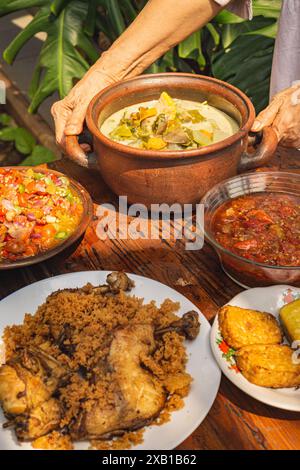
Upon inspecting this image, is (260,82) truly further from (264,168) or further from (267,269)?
(267,269)

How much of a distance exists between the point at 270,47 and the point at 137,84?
6.35 ft

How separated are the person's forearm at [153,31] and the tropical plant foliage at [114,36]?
4.40ft

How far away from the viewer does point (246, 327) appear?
1476mm

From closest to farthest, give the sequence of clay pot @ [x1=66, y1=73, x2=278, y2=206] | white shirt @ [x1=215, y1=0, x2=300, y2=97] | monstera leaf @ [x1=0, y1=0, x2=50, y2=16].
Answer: clay pot @ [x1=66, y1=73, x2=278, y2=206], white shirt @ [x1=215, y1=0, x2=300, y2=97], monstera leaf @ [x1=0, y1=0, x2=50, y2=16]

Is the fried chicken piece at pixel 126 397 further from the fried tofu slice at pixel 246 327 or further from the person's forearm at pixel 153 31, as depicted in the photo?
the person's forearm at pixel 153 31

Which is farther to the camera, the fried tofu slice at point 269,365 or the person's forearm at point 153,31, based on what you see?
the person's forearm at point 153,31

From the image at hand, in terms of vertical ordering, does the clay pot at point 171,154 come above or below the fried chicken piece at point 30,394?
above

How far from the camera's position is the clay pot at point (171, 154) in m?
1.86

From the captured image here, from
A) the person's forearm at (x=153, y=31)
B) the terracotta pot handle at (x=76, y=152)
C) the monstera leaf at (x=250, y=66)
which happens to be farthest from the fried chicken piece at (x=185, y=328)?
the monstera leaf at (x=250, y=66)

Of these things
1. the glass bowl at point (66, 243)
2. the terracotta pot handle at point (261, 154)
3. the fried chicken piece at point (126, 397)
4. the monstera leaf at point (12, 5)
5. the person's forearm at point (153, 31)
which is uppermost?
the person's forearm at point (153, 31)

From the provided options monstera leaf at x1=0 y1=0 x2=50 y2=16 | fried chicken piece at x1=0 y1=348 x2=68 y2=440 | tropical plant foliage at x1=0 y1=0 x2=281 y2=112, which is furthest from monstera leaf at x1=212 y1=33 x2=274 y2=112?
fried chicken piece at x1=0 y1=348 x2=68 y2=440

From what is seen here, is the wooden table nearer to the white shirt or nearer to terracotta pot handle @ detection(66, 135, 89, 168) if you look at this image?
terracotta pot handle @ detection(66, 135, 89, 168)

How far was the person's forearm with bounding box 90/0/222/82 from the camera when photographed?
2266 mm

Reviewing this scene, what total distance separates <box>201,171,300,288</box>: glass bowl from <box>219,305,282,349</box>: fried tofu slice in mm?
158
